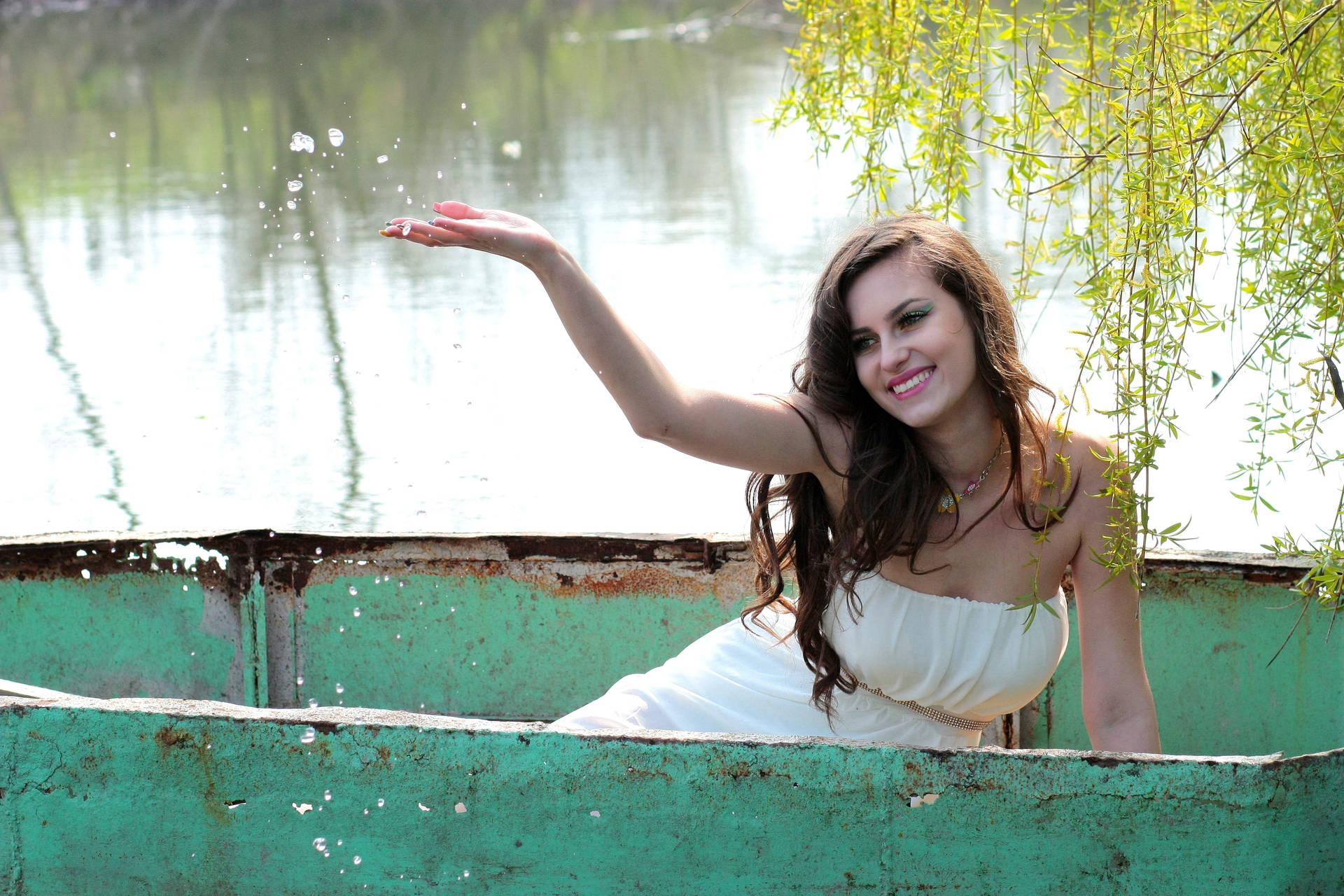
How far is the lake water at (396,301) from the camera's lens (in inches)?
186

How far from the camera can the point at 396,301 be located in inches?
284

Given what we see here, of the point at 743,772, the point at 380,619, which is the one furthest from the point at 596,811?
the point at 380,619

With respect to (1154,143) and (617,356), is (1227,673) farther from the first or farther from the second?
(617,356)

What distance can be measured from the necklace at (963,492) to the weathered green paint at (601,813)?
418 millimetres

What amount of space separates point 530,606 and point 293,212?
7514 millimetres

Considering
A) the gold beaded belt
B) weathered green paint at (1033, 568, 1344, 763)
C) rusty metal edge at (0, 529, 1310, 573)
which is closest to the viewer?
the gold beaded belt

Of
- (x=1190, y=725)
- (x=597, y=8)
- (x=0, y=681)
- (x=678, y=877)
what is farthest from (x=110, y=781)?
(x=597, y=8)

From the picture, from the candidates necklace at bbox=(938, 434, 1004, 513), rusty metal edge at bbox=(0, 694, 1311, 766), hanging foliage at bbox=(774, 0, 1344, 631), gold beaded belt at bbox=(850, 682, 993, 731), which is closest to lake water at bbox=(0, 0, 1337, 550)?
hanging foliage at bbox=(774, 0, 1344, 631)

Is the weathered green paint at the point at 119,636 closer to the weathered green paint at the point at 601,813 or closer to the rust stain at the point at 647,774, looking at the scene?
the weathered green paint at the point at 601,813

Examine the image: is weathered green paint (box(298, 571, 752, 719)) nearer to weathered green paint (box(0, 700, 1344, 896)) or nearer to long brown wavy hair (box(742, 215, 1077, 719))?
long brown wavy hair (box(742, 215, 1077, 719))

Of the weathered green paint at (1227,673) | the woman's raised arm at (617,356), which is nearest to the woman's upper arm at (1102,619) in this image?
the woman's raised arm at (617,356)

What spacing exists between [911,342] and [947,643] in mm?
459

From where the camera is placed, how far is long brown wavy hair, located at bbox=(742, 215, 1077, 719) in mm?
1946

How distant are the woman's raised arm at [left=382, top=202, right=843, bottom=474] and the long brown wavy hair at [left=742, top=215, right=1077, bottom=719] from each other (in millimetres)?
158
